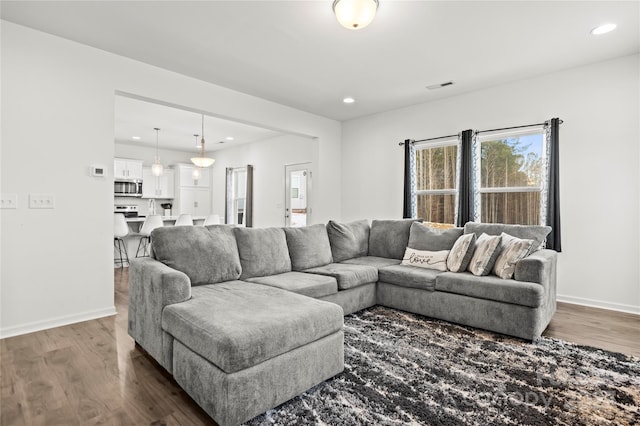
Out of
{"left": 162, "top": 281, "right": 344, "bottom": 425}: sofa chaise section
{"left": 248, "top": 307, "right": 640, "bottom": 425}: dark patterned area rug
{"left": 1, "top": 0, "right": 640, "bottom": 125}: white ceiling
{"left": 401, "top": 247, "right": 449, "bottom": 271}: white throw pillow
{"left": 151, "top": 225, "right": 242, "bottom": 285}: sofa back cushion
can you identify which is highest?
{"left": 1, "top": 0, "right": 640, "bottom": 125}: white ceiling

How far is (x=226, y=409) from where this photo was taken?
1548 mm

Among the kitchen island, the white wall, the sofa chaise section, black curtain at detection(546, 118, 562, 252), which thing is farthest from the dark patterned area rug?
the kitchen island

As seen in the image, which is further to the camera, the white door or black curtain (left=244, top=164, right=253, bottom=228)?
black curtain (left=244, top=164, right=253, bottom=228)

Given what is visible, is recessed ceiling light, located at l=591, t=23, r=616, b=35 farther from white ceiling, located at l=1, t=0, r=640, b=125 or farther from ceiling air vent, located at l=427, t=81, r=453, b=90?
ceiling air vent, located at l=427, t=81, r=453, b=90

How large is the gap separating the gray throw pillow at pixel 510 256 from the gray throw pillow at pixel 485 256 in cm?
5

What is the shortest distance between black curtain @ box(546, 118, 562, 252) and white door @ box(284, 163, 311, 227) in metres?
4.48

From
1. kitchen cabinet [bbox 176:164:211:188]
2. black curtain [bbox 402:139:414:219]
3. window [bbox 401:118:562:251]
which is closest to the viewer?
window [bbox 401:118:562:251]

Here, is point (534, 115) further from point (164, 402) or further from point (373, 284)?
point (164, 402)

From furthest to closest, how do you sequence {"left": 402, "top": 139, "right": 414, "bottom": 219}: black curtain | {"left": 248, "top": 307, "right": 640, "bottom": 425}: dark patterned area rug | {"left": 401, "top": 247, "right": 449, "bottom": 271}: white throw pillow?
1. {"left": 402, "top": 139, "right": 414, "bottom": 219}: black curtain
2. {"left": 401, "top": 247, "right": 449, "bottom": 271}: white throw pillow
3. {"left": 248, "top": 307, "right": 640, "bottom": 425}: dark patterned area rug

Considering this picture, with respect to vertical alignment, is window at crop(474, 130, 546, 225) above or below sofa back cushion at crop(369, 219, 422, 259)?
above

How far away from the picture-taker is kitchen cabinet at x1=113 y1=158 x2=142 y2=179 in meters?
7.78

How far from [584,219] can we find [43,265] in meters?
5.53

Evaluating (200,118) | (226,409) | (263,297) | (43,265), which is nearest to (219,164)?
(200,118)

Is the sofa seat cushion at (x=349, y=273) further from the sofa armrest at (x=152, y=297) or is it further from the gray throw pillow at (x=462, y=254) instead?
the sofa armrest at (x=152, y=297)
